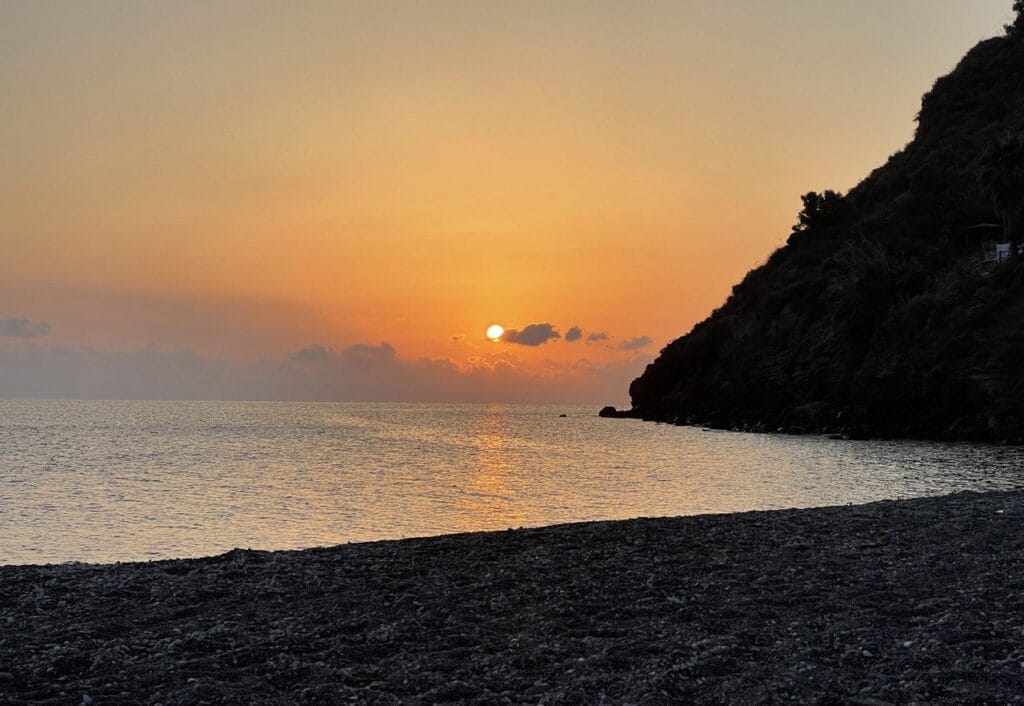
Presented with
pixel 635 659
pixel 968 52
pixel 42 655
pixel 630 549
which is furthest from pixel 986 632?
pixel 968 52

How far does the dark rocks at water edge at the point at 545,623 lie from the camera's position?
906 cm

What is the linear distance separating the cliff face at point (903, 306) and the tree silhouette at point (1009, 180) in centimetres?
17

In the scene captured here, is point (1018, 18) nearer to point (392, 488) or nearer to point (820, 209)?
point (820, 209)

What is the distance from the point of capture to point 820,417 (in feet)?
310

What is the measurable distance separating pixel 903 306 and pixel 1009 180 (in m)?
15.8

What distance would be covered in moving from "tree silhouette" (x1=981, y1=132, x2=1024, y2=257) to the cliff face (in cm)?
17

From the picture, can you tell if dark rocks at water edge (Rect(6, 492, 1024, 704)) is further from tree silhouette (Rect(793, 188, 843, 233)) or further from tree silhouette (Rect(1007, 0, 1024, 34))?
tree silhouette (Rect(1007, 0, 1024, 34))

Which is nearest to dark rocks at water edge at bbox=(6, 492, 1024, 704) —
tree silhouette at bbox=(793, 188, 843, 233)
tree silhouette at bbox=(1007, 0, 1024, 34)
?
tree silhouette at bbox=(793, 188, 843, 233)

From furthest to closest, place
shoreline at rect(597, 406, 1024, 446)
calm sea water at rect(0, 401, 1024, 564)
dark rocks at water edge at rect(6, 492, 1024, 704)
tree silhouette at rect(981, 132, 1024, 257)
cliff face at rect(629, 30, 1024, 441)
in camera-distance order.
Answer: cliff face at rect(629, 30, 1024, 441) → tree silhouette at rect(981, 132, 1024, 257) → shoreline at rect(597, 406, 1024, 446) → calm sea water at rect(0, 401, 1024, 564) → dark rocks at water edge at rect(6, 492, 1024, 704)

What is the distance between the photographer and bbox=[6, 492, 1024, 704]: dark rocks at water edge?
29.7 ft

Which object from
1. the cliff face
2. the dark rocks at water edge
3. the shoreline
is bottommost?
the dark rocks at water edge

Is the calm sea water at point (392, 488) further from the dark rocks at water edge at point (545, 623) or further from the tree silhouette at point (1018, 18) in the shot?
the tree silhouette at point (1018, 18)

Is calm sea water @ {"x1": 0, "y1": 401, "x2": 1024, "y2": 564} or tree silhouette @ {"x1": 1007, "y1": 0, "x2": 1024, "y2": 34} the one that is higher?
tree silhouette @ {"x1": 1007, "y1": 0, "x2": 1024, "y2": 34}

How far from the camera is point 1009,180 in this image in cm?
7681
